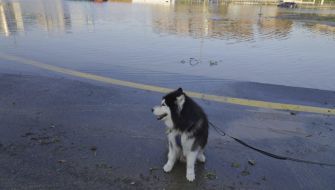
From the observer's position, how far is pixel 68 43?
11.2 metres

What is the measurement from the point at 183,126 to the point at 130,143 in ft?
3.83

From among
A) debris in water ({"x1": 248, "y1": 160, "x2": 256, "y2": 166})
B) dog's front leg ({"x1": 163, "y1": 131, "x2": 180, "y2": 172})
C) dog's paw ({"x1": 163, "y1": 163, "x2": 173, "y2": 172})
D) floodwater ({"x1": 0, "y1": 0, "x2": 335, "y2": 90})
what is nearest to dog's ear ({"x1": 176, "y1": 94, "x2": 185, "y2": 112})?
dog's front leg ({"x1": 163, "y1": 131, "x2": 180, "y2": 172})

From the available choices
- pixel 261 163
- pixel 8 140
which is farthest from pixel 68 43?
pixel 261 163

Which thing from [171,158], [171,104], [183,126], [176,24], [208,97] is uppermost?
[171,104]

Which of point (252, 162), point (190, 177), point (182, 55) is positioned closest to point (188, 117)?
point (190, 177)

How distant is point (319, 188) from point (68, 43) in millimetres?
10383

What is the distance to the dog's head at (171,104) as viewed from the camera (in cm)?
275

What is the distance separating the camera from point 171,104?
2812 mm

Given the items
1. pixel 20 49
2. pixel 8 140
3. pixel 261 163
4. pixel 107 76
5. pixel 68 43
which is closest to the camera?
pixel 261 163

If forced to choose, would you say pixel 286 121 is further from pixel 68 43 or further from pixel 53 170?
pixel 68 43

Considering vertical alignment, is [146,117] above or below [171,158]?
below

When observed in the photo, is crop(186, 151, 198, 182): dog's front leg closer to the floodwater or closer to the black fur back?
the black fur back

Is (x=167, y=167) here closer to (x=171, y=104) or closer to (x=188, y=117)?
(x=188, y=117)

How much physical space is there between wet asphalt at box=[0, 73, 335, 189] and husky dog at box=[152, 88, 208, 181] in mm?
200
